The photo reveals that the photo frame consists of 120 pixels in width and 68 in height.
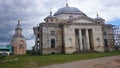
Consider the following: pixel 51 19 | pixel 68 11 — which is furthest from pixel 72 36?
pixel 68 11

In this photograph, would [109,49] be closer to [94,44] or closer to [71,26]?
[94,44]

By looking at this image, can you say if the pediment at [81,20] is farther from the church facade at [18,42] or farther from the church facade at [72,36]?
the church facade at [18,42]

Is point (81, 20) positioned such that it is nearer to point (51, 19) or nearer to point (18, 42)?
point (51, 19)

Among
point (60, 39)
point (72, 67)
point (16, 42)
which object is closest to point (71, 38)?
point (60, 39)

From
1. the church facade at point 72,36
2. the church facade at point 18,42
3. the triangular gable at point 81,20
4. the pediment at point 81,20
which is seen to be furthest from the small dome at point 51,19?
the church facade at point 18,42

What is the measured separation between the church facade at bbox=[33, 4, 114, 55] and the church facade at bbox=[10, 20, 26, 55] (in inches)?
503

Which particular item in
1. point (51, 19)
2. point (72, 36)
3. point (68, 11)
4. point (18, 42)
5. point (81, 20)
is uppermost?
point (68, 11)

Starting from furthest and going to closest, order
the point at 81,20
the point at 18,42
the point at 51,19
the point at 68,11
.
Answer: the point at 18,42 < the point at 68,11 < the point at 51,19 < the point at 81,20

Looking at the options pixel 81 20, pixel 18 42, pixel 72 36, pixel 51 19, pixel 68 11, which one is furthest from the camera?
pixel 18 42

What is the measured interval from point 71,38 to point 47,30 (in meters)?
6.19

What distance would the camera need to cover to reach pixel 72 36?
4859 centimetres

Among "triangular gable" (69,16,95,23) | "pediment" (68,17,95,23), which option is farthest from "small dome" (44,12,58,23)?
"pediment" (68,17,95,23)

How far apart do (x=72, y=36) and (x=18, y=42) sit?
2181cm

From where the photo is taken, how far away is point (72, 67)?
1936 cm
